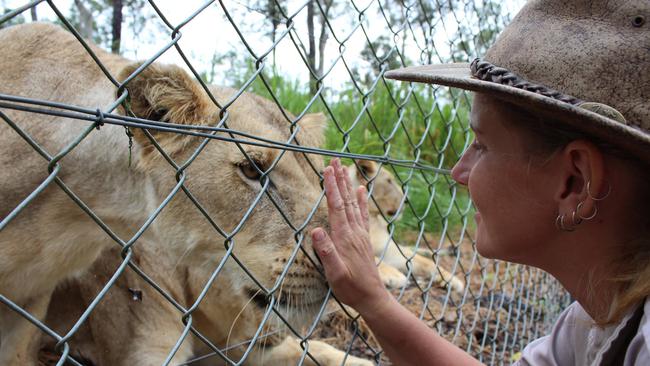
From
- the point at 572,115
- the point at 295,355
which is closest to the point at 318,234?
the point at 572,115

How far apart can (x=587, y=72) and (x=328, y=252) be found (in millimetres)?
795

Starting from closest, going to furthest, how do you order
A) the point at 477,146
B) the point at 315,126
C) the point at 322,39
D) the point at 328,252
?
the point at 477,146, the point at 328,252, the point at 322,39, the point at 315,126

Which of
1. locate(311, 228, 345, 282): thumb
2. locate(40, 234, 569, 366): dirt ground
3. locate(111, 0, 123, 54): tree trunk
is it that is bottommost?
locate(311, 228, 345, 282): thumb

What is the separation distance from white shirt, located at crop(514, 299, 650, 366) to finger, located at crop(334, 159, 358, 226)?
68 centimetres

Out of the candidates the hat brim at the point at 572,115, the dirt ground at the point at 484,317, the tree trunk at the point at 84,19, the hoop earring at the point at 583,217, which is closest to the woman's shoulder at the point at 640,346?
the hoop earring at the point at 583,217

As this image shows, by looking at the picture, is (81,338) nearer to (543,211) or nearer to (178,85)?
(178,85)

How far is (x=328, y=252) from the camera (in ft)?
5.50

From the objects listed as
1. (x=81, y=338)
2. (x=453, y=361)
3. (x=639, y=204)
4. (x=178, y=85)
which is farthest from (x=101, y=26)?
(x=639, y=204)

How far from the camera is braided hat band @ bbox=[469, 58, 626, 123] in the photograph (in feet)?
3.88

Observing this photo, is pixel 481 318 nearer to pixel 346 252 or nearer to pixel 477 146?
pixel 346 252

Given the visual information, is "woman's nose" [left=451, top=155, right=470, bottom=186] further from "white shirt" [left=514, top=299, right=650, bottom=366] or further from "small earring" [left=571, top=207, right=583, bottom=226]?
"white shirt" [left=514, top=299, right=650, bottom=366]

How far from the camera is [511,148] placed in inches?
55.4

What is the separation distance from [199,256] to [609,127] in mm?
1369

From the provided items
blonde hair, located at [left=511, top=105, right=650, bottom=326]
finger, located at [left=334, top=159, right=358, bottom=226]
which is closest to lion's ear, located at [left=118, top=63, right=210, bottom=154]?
finger, located at [left=334, top=159, right=358, bottom=226]
